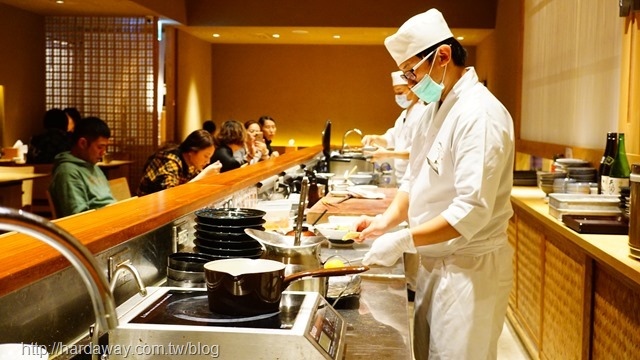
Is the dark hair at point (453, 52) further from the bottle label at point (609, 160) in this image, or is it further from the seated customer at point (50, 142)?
the seated customer at point (50, 142)

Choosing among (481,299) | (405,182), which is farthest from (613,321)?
(405,182)

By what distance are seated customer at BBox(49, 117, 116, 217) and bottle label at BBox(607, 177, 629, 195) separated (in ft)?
8.57

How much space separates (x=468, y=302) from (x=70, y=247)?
5.47 feet

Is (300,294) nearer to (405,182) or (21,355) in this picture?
(21,355)

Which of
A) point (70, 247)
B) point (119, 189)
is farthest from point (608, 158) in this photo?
point (70, 247)

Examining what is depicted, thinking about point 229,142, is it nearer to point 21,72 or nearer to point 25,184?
point 25,184

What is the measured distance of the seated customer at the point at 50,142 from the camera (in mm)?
6848

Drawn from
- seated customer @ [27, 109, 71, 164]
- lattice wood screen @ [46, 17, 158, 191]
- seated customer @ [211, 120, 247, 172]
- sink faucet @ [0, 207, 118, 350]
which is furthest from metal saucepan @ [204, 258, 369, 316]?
lattice wood screen @ [46, 17, 158, 191]

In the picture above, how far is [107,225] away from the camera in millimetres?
1566

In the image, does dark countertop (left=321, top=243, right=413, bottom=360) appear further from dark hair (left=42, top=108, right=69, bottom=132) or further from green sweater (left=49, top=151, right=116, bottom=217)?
dark hair (left=42, top=108, right=69, bottom=132)

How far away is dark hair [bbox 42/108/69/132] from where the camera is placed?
22.9ft

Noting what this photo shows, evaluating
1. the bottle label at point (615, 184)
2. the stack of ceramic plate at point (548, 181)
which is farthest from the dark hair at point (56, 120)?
the bottle label at point (615, 184)

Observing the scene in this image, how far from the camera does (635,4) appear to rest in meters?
3.33

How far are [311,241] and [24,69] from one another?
7.37 m
